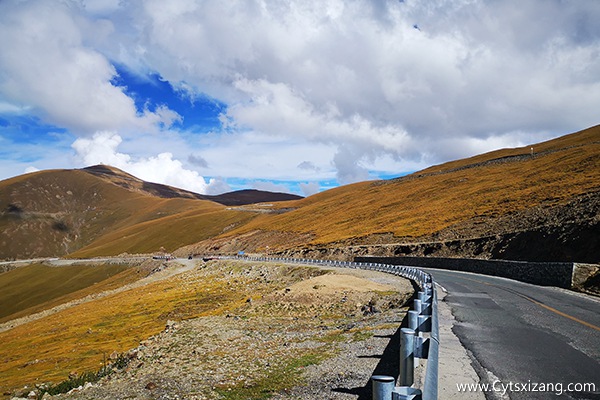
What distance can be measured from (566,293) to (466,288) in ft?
17.2

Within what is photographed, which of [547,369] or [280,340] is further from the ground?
[547,369]

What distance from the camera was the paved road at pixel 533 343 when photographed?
7.41m

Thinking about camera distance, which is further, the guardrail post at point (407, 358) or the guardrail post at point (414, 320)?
the guardrail post at point (414, 320)

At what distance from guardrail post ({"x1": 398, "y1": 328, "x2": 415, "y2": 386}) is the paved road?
5.72 feet

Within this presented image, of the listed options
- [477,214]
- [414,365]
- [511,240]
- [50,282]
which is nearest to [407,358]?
[414,365]

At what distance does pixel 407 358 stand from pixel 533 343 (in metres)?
6.19

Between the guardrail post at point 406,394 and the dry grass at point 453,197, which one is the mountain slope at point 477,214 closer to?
the dry grass at point 453,197

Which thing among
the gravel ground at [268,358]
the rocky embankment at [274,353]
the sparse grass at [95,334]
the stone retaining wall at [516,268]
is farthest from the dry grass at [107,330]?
the stone retaining wall at [516,268]

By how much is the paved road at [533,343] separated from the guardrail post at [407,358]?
1.74 meters

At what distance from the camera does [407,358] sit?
6.41 metres

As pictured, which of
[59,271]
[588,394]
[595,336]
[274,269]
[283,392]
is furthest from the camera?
[59,271]

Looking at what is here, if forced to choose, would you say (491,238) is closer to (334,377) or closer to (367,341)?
(367,341)

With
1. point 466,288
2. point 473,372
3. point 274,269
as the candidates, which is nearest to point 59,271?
point 274,269

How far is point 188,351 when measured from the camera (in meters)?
16.2
